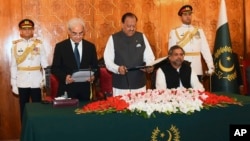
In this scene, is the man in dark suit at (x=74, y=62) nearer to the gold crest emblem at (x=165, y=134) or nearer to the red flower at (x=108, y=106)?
the red flower at (x=108, y=106)

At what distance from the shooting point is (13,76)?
16.0 ft

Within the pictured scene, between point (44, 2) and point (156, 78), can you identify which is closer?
point (156, 78)

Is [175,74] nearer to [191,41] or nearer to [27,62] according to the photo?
[191,41]

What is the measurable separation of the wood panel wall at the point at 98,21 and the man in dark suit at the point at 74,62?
1.96 meters

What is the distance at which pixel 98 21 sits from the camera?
19.0 ft

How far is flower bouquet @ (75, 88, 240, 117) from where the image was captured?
2.84 m

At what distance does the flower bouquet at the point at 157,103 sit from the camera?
2838mm

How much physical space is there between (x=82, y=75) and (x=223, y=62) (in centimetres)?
270

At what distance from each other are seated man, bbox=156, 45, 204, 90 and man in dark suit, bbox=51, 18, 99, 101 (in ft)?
2.23

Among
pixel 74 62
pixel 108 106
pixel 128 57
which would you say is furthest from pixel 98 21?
pixel 108 106

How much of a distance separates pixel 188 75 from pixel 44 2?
2662 millimetres

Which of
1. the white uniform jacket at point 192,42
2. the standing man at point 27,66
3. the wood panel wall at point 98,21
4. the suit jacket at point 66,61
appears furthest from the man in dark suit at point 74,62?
the wood panel wall at point 98,21

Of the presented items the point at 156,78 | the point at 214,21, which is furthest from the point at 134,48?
the point at 214,21

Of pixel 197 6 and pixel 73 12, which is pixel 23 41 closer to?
pixel 73 12
